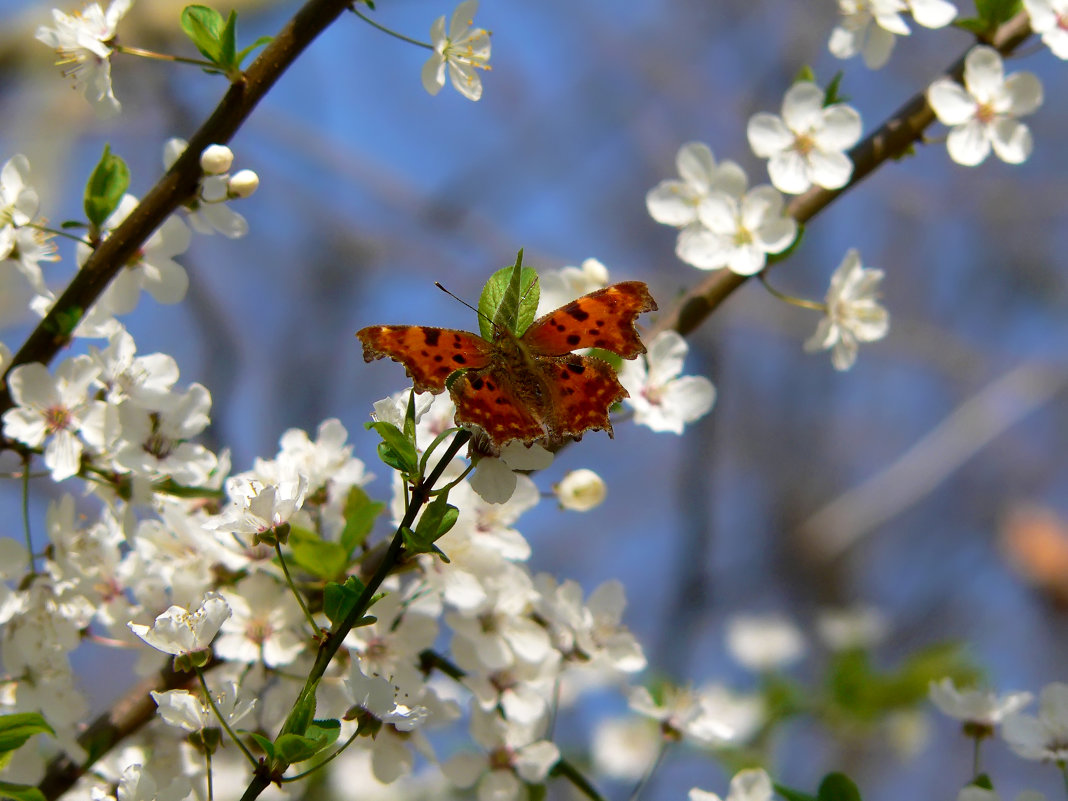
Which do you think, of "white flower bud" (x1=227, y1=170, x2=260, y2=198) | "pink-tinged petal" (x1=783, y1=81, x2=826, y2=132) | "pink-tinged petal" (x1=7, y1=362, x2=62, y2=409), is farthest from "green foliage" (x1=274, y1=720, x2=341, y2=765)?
"pink-tinged petal" (x1=783, y1=81, x2=826, y2=132)

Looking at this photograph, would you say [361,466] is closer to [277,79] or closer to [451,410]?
[451,410]

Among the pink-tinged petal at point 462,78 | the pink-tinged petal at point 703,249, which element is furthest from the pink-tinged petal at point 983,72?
the pink-tinged petal at point 462,78

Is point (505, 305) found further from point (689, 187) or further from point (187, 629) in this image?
point (689, 187)

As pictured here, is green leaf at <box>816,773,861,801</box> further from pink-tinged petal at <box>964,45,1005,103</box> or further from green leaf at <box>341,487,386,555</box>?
pink-tinged petal at <box>964,45,1005,103</box>

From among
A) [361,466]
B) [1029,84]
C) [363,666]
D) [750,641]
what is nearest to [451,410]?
[361,466]

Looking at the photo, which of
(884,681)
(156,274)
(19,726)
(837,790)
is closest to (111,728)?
(19,726)

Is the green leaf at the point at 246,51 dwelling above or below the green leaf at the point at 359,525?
above

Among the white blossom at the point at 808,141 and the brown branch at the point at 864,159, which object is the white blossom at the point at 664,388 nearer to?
the brown branch at the point at 864,159
